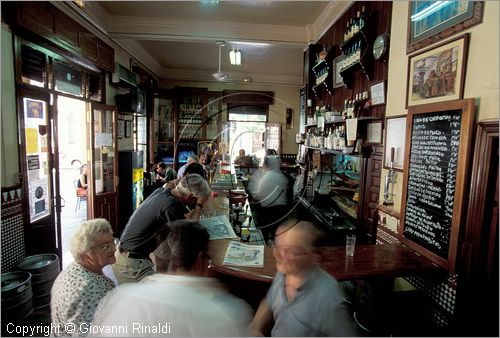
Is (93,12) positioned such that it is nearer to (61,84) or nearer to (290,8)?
(61,84)

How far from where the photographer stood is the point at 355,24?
8.68 feet

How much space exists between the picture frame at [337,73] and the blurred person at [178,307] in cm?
270

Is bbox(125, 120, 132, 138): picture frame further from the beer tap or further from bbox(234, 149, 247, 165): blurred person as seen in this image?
the beer tap

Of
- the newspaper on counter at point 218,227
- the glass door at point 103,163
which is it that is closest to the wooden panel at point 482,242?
the newspaper on counter at point 218,227

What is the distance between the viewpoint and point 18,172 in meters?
2.28

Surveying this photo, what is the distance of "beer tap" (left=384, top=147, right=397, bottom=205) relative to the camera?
6.95ft

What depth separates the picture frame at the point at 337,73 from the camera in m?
3.15

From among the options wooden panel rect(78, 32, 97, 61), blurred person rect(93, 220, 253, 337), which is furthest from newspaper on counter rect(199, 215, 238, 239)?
wooden panel rect(78, 32, 97, 61)

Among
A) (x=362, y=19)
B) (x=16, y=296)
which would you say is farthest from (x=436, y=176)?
→ (x=16, y=296)

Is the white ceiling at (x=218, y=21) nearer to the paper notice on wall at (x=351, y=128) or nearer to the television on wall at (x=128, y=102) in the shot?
the television on wall at (x=128, y=102)

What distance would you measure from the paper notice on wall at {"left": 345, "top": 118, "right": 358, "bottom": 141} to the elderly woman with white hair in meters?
2.17

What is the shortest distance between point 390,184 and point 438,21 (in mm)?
1116

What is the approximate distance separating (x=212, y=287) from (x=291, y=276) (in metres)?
0.36

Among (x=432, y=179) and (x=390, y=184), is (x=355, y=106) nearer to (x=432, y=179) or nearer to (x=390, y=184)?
(x=390, y=184)
